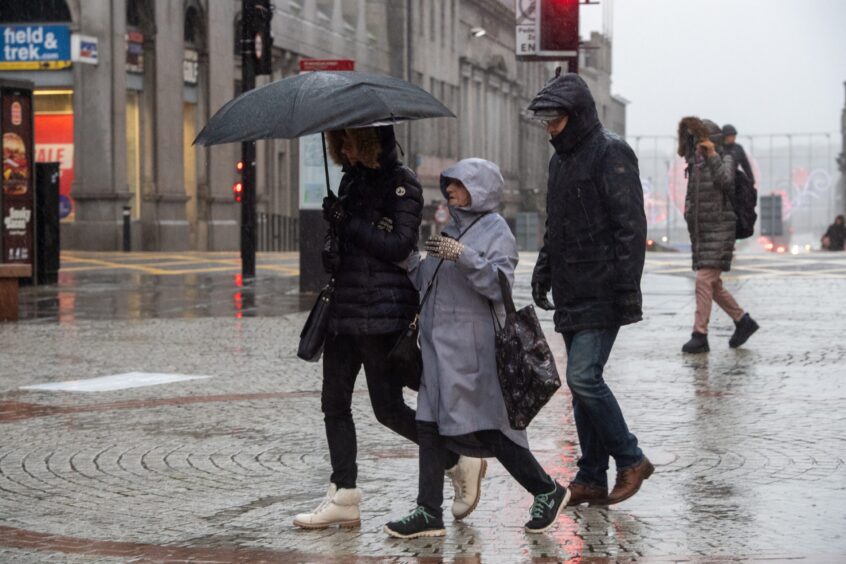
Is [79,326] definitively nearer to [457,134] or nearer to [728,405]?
[728,405]

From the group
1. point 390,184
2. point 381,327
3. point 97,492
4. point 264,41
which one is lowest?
point 97,492

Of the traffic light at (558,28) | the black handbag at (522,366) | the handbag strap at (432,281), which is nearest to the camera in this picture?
the black handbag at (522,366)

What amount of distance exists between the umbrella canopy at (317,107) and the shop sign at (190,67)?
31.5 meters

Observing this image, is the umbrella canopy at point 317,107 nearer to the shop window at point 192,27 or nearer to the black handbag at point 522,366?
the black handbag at point 522,366

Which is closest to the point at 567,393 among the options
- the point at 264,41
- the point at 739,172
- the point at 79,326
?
the point at 739,172

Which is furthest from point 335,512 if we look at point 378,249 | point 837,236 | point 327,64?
point 837,236

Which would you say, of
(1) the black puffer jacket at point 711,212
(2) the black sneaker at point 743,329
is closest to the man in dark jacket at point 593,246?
(1) the black puffer jacket at point 711,212

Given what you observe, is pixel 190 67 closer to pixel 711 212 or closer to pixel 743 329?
pixel 743 329

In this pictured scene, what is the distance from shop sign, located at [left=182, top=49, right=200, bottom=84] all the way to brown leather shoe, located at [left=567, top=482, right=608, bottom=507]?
31.7 m

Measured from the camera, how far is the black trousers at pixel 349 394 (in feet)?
21.7

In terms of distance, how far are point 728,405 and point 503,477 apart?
281 cm

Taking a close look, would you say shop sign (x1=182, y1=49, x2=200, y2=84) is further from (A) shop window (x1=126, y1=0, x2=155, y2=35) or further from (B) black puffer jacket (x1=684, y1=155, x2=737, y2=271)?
(B) black puffer jacket (x1=684, y1=155, x2=737, y2=271)

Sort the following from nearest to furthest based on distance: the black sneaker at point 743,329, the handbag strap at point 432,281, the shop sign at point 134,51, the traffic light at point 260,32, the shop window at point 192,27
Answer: the handbag strap at point 432,281 → the black sneaker at point 743,329 → the traffic light at point 260,32 → the shop sign at point 134,51 → the shop window at point 192,27

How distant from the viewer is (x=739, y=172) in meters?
12.8
